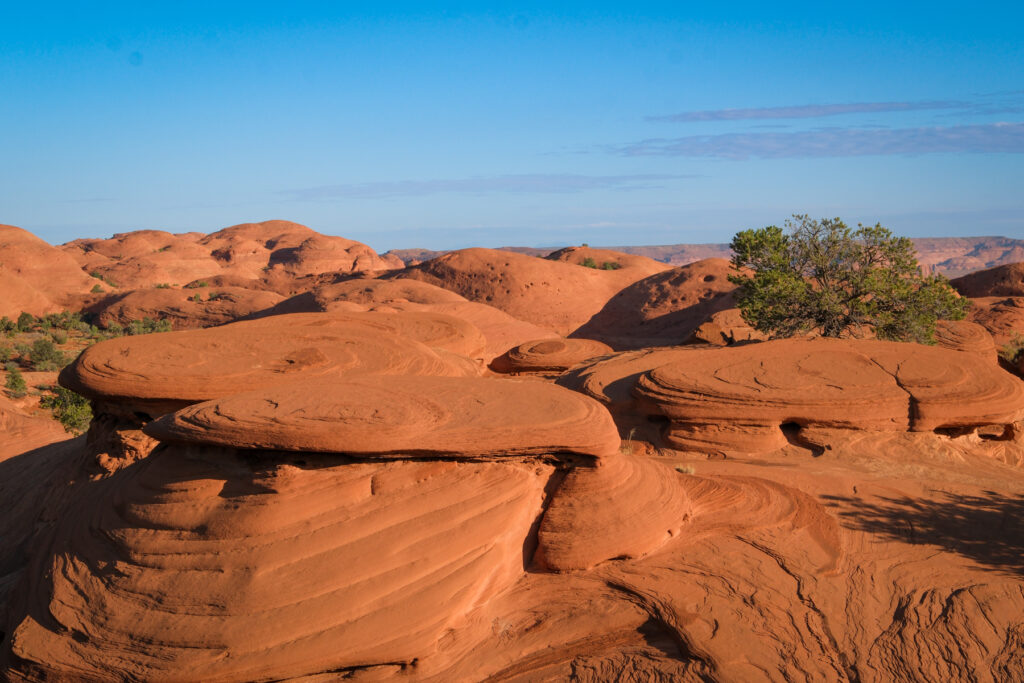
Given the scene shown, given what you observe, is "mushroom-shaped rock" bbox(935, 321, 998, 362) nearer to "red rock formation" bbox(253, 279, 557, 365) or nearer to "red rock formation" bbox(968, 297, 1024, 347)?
"red rock formation" bbox(968, 297, 1024, 347)

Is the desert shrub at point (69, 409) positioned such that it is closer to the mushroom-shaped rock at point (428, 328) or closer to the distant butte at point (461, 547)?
the mushroom-shaped rock at point (428, 328)

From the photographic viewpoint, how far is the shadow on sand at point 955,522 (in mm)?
5461

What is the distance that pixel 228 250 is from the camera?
48.0m

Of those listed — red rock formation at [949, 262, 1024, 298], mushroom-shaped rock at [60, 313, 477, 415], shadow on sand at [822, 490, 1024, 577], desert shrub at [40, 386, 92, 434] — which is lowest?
desert shrub at [40, 386, 92, 434]

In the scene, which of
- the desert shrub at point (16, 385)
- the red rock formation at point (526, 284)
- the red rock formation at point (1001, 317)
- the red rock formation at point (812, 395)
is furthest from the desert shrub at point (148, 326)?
the red rock formation at point (1001, 317)

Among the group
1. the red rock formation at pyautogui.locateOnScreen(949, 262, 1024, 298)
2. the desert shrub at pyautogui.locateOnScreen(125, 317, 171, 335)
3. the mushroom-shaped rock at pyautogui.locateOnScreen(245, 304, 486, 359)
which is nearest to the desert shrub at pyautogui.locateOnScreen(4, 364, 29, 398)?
the mushroom-shaped rock at pyautogui.locateOnScreen(245, 304, 486, 359)

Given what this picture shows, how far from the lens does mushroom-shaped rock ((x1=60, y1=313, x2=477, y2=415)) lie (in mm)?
7289

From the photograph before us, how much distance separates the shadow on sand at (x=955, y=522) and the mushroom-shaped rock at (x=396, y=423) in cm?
225

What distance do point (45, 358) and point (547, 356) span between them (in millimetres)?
13154

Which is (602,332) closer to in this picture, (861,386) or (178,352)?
(861,386)

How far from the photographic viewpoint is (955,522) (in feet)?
19.5

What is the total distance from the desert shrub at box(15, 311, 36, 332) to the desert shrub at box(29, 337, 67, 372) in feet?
23.0

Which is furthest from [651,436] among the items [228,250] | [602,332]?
[228,250]

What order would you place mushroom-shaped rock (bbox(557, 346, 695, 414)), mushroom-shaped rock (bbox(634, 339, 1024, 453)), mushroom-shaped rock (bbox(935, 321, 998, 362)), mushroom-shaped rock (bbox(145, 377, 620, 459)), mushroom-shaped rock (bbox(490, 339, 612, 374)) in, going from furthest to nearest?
mushroom-shaped rock (bbox(490, 339, 612, 374)), mushroom-shaped rock (bbox(935, 321, 998, 362)), mushroom-shaped rock (bbox(557, 346, 695, 414)), mushroom-shaped rock (bbox(634, 339, 1024, 453)), mushroom-shaped rock (bbox(145, 377, 620, 459))
